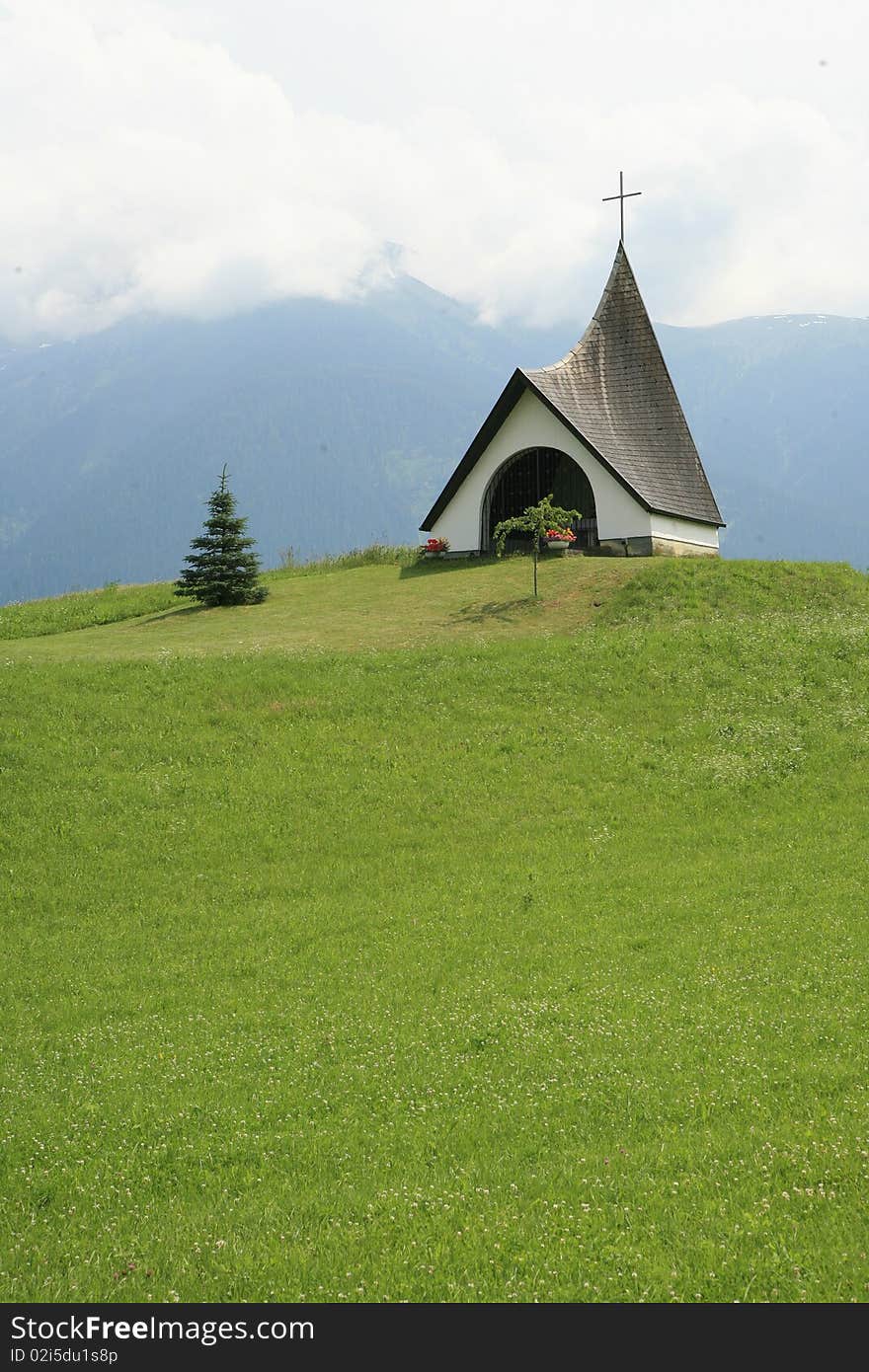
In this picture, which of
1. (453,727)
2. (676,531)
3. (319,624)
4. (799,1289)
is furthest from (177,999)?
(676,531)

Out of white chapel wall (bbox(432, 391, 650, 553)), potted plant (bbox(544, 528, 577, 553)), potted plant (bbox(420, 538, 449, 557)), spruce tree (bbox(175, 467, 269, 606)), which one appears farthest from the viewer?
potted plant (bbox(420, 538, 449, 557))

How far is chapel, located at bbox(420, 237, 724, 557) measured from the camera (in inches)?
1334

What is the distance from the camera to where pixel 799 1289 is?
592 centimetres

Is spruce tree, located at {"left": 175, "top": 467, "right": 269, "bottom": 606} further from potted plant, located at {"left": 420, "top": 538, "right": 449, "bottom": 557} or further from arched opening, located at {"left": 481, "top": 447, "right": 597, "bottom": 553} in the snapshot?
arched opening, located at {"left": 481, "top": 447, "right": 597, "bottom": 553}

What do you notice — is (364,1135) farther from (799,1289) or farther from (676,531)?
(676,531)

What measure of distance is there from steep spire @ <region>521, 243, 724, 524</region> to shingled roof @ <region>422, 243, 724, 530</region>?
0.03 m

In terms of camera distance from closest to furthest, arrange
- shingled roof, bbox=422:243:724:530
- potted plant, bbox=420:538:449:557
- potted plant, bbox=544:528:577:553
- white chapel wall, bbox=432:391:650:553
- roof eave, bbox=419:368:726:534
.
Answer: potted plant, bbox=544:528:577:553 → roof eave, bbox=419:368:726:534 → white chapel wall, bbox=432:391:650:553 → shingled roof, bbox=422:243:724:530 → potted plant, bbox=420:538:449:557

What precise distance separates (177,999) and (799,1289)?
6446mm

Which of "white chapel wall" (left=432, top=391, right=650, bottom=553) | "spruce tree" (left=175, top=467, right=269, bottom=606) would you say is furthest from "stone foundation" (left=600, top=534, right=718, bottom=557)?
"spruce tree" (left=175, top=467, right=269, bottom=606)

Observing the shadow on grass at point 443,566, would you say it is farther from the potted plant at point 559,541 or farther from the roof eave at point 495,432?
the potted plant at point 559,541

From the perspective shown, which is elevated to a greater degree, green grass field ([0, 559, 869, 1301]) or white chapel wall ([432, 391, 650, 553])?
white chapel wall ([432, 391, 650, 553])

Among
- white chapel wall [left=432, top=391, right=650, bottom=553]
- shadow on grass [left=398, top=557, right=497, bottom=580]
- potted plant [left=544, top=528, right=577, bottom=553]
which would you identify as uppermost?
white chapel wall [left=432, top=391, right=650, bottom=553]

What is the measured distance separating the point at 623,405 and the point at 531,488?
13.3 ft

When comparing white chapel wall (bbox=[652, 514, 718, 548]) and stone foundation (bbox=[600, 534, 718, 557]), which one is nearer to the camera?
stone foundation (bbox=[600, 534, 718, 557])
